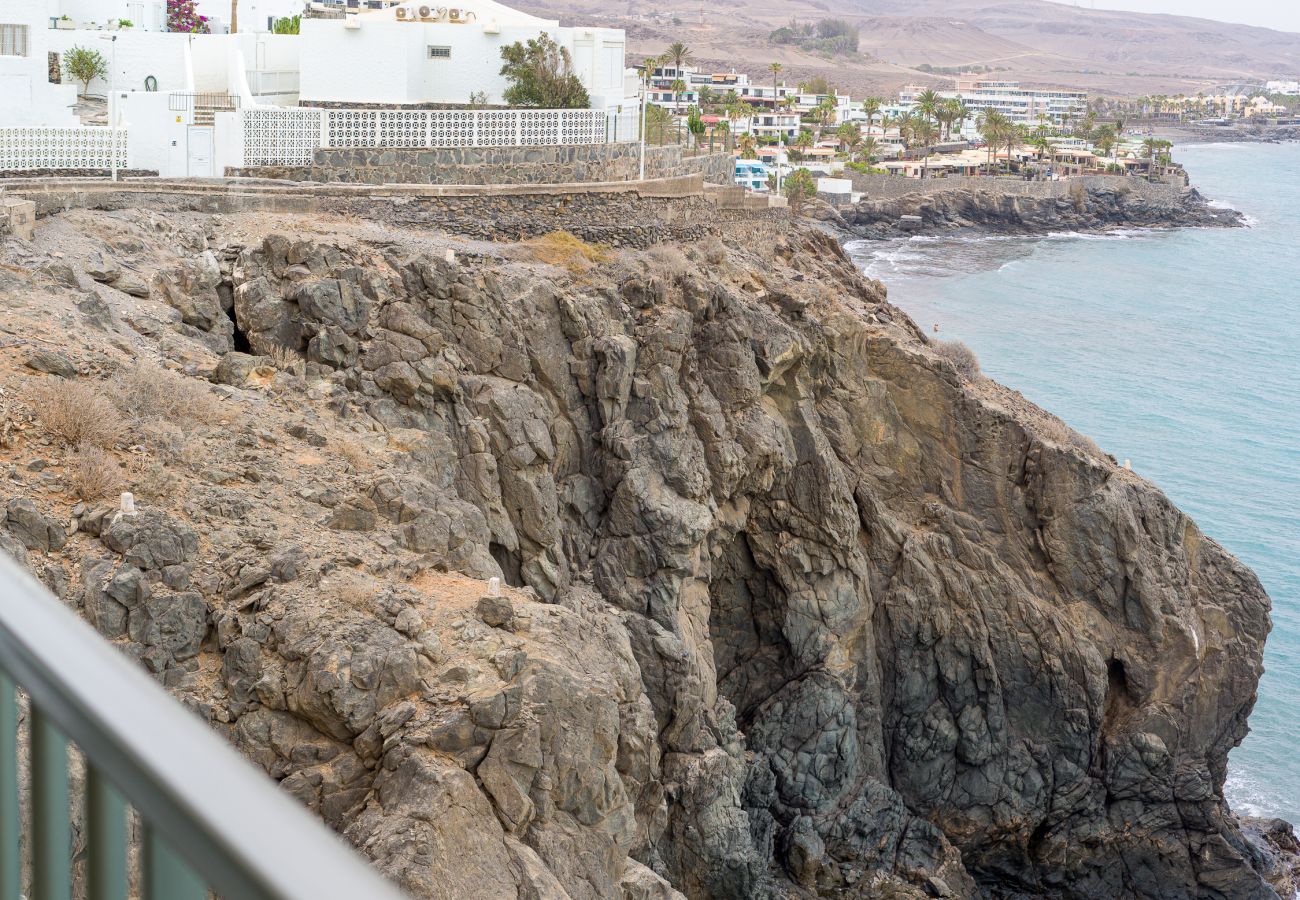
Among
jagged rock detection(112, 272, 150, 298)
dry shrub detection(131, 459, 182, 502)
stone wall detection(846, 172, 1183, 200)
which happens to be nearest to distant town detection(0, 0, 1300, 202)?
jagged rock detection(112, 272, 150, 298)

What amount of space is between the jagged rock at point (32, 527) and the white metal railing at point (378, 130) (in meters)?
15.5

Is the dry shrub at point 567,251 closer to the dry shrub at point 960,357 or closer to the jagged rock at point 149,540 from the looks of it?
the dry shrub at point 960,357

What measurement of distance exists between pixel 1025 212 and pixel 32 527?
95951 millimetres

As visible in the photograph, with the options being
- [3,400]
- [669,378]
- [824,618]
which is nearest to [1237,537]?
[824,618]

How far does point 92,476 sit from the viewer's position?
1198 cm

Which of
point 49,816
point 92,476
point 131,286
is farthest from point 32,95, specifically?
point 49,816

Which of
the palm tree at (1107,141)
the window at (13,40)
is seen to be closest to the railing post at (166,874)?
the window at (13,40)

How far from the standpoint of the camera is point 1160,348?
202 feet

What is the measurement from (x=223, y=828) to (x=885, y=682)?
22.0 meters

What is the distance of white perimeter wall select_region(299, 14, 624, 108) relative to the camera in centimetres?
2966

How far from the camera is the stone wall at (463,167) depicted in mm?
25688

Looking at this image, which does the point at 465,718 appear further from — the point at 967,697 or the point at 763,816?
the point at 967,697

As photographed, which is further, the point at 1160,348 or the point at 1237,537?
the point at 1160,348

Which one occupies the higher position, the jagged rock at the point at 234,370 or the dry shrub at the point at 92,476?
the jagged rock at the point at 234,370
